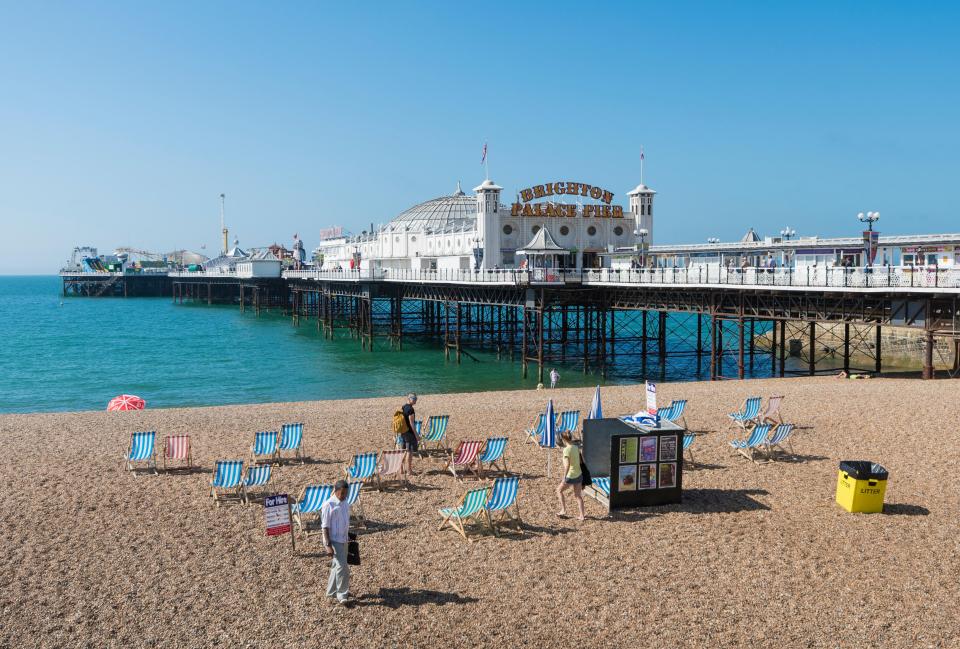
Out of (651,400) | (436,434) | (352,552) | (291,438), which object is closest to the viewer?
(352,552)

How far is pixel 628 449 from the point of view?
10.8 m

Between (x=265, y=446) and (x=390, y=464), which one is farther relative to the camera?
(x=265, y=446)

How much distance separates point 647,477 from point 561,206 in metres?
32.9

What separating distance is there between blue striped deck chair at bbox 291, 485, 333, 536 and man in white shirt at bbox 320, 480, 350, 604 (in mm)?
2158

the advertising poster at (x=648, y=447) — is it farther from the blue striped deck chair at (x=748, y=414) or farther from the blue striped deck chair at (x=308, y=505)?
the blue striped deck chair at (x=748, y=414)

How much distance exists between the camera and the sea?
3228cm

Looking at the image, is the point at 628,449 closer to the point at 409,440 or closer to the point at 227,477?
the point at 409,440

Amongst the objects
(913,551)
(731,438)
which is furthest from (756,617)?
(731,438)

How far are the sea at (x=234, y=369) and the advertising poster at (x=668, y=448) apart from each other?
2104 cm

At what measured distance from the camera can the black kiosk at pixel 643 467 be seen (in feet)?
35.6

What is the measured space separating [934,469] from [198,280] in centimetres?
10966

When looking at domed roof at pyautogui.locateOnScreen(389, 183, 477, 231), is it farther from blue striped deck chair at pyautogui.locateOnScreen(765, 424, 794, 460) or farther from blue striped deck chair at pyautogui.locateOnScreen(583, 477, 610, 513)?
blue striped deck chair at pyautogui.locateOnScreen(583, 477, 610, 513)

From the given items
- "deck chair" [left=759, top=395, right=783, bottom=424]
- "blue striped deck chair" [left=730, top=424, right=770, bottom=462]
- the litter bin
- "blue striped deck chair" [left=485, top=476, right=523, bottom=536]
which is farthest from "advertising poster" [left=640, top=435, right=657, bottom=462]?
"deck chair" [left=759, top=395, right=783, bottom=424]

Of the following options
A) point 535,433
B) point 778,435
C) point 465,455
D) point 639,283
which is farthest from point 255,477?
point 639,283
